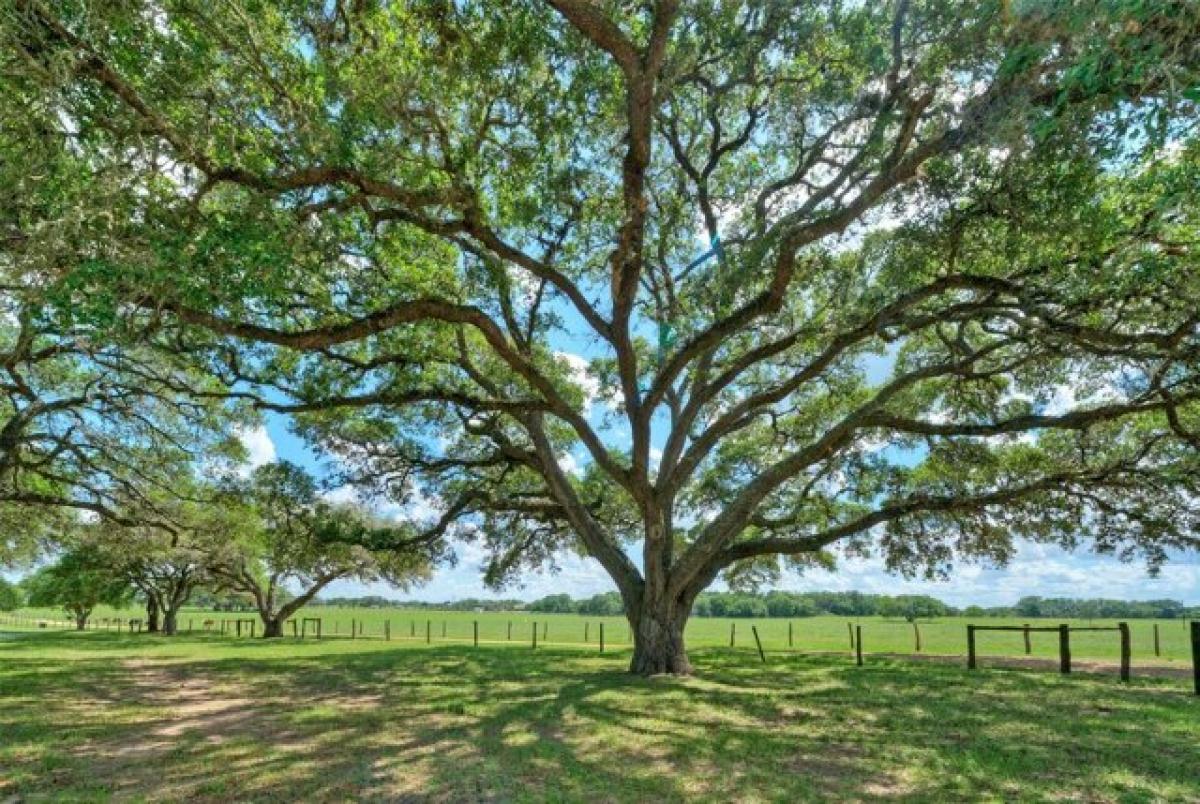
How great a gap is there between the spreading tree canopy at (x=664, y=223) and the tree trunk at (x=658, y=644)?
74mm

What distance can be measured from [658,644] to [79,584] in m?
36.8

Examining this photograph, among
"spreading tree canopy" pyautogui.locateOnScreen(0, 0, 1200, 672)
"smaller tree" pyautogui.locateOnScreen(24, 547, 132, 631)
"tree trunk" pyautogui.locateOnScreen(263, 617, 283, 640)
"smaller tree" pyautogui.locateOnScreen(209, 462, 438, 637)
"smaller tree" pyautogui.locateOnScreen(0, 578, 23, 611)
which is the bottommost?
"smaller tree" pyautogui.locateOnScreen(0, 578, 23, 611)

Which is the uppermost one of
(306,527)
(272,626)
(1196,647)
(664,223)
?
(664,223)

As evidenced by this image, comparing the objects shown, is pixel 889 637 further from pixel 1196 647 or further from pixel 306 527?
pixel 306 527

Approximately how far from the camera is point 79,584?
3553cm

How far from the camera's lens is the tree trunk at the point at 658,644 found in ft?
40.3

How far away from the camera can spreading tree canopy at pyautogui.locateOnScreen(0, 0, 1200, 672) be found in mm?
5484

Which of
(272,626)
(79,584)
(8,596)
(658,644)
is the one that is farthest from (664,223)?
(8,596)

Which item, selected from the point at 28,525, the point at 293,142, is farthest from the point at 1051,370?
the point at 28,525

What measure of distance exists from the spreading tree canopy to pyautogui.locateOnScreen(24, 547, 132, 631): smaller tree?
25915mm

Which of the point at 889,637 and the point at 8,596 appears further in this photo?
the point at 8,596

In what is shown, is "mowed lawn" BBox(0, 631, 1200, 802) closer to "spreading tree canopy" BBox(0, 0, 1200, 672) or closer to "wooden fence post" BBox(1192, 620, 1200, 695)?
"wooden fence post" BBox(1192, 620, 1200, 695)

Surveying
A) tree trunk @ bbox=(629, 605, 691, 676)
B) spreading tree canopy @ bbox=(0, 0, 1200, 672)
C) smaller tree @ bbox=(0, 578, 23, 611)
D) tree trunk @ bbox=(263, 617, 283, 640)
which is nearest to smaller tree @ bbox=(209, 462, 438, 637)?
spreading tree canopy @ bbox=(0, 0, 1200, 672)

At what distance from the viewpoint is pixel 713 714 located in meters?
8.24
